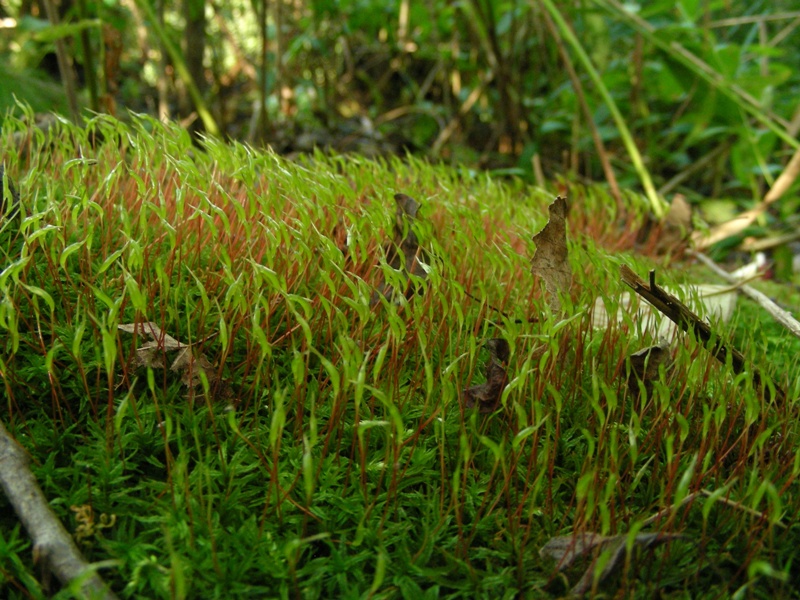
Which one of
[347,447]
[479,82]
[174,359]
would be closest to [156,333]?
[174,359]

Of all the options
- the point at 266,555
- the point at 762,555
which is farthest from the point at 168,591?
the point at 762,555

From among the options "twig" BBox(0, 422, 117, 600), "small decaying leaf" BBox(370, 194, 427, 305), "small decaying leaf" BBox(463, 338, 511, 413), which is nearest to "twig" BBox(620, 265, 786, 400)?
"small decaying leaf" BBox(463, 338, 511, 413)

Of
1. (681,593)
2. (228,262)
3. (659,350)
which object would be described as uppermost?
(228,262)

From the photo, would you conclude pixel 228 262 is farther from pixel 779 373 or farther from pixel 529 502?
pixel 779 373

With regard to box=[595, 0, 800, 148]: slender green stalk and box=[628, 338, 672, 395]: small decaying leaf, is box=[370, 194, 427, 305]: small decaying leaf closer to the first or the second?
box=[628, 338, 672, 395]: small decaying leaf

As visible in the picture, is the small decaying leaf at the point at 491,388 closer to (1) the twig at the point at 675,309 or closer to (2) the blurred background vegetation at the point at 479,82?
(1) the twig at the point at 675,309

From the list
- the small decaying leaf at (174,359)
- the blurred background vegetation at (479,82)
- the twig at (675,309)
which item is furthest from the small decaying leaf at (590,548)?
the blurred background vegetation at (479,82)

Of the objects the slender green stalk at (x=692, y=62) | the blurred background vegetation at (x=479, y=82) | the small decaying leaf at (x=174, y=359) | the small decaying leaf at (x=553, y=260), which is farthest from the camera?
the blurred background vegetation at (x=479, y=82)
